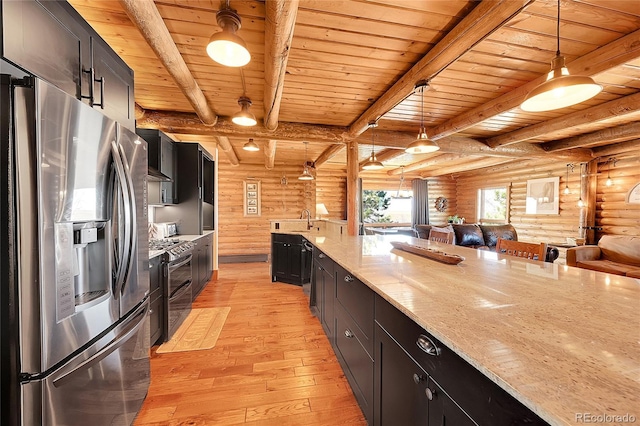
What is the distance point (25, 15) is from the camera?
1023 millimetres

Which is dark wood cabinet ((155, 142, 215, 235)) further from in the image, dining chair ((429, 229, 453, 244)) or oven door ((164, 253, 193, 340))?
dining chair ((429, 229, 453, 244))

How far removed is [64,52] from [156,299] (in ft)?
6.39

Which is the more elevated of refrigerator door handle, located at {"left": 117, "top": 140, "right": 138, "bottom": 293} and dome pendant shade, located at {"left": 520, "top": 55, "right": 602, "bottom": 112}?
dome pendant shade, located at {"left": 520, "top": 55, "right": 602, "bottom": 112}

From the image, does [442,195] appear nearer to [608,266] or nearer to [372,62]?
[608,266]

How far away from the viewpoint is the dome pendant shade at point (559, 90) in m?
1.26

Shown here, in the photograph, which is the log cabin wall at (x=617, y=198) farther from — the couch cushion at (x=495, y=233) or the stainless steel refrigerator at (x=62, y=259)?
the stainless steel refrigerator at (x=62, y=259)

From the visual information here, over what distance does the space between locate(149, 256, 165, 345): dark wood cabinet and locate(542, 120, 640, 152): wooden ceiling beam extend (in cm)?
636

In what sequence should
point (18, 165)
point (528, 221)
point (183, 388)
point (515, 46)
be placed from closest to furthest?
point (18, 165)
point (183, 388)
point (515, 46)
point (528, 221)

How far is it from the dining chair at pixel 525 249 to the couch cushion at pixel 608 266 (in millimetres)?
2265

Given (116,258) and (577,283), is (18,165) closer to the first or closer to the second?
(116,258)

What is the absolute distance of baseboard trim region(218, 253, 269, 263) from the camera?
6445 millimetres

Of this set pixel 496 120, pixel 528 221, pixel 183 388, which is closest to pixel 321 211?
pixel 496 120

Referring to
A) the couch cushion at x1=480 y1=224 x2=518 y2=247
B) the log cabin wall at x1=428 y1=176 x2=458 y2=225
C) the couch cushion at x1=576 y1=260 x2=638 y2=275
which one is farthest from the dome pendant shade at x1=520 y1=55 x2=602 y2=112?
the log cabin wall at x1=428 y1=176 x2=458 y2=225

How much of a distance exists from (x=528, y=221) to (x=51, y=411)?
8554 mm
